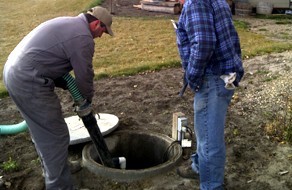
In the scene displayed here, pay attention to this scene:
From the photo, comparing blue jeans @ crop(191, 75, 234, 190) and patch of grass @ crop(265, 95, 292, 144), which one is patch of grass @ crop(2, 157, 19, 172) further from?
patch of grass @ crop(265, 95, 292, 144)

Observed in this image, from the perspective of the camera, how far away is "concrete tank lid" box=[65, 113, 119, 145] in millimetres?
4789

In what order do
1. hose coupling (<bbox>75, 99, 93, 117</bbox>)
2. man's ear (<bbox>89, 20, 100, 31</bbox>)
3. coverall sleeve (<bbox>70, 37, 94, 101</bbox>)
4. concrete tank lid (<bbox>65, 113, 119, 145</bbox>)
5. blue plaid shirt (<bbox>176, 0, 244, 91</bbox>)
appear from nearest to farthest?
blue plaid shirt (<bbox>176, 0, 244, 91</bbox>)
coverall sleeve (<bbox>70, 37, 94, 101</bbox>)
man's ear (<bbox>89, 20, 100, 31</bbox>)
hose coupling (<bbox>75, 99, 93, 117</bbox>)
concrete tank lid (<bbox>65, 113, 119, 145</bbox>)

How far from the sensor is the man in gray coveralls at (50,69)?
3469 millimetres

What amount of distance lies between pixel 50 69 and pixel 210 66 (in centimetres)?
141

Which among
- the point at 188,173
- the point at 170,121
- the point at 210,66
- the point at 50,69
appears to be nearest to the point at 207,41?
the point at 210,66

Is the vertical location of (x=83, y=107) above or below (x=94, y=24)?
below

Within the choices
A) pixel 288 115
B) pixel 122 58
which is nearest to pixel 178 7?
pixel 122 58

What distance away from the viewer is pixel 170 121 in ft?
18.2

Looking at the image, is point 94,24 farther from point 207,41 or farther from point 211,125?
point 211,125

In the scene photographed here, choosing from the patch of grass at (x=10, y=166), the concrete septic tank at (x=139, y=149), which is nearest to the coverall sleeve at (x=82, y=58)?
the concrete septic tank at (x=139, y=149)

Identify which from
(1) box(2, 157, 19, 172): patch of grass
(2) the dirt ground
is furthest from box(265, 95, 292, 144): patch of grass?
(1) box(2, 157, 19, 172): patch of grass

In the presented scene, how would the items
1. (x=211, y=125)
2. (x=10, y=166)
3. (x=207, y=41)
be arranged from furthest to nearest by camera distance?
(x=10, y=166)
(x=211, y=125)
(x=207, y=41)

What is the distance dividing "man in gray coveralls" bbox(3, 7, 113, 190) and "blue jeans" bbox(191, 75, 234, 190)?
3.43 feet

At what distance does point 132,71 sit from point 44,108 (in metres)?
4.28
